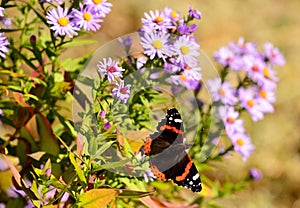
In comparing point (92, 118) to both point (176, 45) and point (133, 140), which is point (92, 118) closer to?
point (133, 140)

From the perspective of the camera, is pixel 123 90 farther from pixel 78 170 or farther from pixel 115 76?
pixel 78 170

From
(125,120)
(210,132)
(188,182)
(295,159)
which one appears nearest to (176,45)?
(125,120)

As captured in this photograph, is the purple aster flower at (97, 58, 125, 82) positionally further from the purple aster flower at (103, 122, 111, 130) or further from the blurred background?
the blurred background

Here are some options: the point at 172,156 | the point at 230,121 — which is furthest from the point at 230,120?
the point at 172,156

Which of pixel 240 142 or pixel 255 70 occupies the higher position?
pixel 255 70

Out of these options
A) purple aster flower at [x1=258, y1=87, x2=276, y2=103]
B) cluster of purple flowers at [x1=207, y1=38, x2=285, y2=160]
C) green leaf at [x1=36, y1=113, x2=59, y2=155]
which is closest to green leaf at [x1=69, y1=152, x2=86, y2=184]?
green leaf at [x1=36, y1=113, x2=59, y2=155]

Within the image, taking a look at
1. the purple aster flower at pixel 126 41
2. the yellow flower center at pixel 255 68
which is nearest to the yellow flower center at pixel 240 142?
the yellow flower center at pixel 255 68

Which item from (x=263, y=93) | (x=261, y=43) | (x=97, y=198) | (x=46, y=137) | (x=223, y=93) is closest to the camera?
(x=97, y=198)
